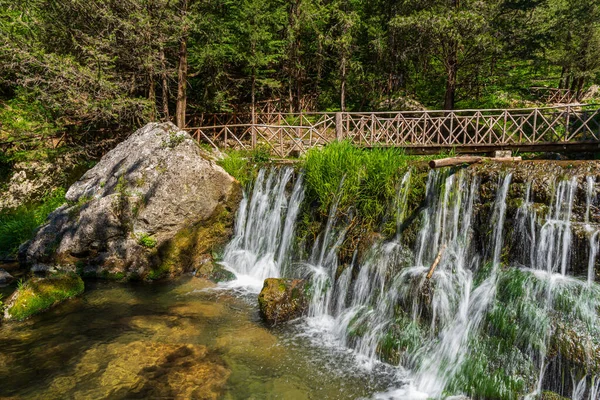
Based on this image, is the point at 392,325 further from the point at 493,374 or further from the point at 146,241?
the point at 146,241

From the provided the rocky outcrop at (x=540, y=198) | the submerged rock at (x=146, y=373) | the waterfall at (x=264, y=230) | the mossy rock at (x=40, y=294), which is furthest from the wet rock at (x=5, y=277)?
the rocky outcrop at (x=540, y=198)

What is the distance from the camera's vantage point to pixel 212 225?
32.9ft

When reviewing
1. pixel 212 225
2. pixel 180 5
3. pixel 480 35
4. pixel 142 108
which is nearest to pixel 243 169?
pixel 212 225

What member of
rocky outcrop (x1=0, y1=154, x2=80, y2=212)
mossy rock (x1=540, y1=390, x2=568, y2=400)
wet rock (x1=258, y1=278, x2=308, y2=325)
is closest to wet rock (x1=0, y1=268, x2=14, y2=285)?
rocky outcrop (x1=0, y1=154, x2=80, y2=212)

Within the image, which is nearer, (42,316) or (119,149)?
(42,316)

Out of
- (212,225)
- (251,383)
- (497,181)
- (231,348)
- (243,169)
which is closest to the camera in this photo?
(251,383)

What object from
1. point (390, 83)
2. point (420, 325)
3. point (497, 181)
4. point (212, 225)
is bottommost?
point (420, 325)

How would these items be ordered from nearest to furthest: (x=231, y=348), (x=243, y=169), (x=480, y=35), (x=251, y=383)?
(x=251, y=383) → (x=231, y=348) → (x=243, y=169) → (x=480, y=35)

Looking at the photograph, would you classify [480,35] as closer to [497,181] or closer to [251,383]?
[497,181]

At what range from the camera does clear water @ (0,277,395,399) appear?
16.3ft

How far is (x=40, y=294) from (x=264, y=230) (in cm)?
501

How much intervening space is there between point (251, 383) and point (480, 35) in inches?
613

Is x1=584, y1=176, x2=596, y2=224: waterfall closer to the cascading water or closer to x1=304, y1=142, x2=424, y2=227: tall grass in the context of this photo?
the cascading water

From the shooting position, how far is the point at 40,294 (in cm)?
734
